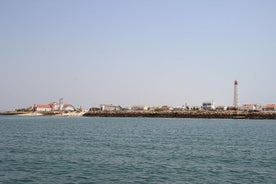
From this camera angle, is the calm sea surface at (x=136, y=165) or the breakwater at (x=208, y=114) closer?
the calm sea surface at (x=136, y=165)

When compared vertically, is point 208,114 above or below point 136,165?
above

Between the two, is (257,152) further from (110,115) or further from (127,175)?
(110,115)

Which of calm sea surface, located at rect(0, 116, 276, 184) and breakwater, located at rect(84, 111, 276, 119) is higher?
breakwater, located at rect(84, 111, 276, 119)

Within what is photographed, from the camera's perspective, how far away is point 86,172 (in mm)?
23641

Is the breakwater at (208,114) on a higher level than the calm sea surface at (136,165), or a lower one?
higher

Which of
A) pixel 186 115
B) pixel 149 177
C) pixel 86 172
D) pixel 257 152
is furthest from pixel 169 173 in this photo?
pixel 186 115

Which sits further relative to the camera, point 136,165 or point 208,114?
point 208,114

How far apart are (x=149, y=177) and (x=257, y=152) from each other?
55.1 ft

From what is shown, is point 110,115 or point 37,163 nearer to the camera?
point 37,163

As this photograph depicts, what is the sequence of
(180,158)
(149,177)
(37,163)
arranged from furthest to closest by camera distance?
(180,158), (37,163), (149,177)

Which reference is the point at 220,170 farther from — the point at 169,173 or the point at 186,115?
the point at 186,115

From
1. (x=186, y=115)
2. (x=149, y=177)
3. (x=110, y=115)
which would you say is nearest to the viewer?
(x=149, y=177)

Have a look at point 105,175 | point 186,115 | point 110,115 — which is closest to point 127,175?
point 105,175

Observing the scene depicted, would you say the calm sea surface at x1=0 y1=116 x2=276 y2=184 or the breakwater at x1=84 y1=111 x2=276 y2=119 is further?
the breakwater at x1=84 y1=111 x2=276 y2=119
